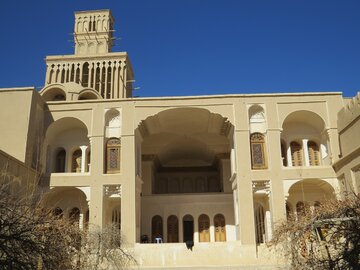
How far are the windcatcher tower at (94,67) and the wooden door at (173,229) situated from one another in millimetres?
18691

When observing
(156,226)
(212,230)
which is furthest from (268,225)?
(156,226)

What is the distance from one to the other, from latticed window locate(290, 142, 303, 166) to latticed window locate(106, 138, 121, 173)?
32.1 ft

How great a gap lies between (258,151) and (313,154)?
3820 millimetres

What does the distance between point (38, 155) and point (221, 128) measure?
34.4 feet

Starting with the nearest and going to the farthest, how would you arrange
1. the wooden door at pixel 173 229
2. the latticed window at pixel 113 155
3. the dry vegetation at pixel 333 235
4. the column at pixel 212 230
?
1. the dry vegetation at pixel 333 235
2. the latticed window at pixel 113 155
3. the column at pixel 212 230
4. the wooden door at pixel 173 229

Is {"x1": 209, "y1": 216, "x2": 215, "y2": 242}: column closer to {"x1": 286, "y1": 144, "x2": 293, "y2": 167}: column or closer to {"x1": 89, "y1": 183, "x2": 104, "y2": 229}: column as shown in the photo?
{"x1": 286, "y1": 144, "x2": 293, "y2": 167}: column

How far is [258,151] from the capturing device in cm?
2338

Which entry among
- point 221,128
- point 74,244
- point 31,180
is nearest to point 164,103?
point 221,128

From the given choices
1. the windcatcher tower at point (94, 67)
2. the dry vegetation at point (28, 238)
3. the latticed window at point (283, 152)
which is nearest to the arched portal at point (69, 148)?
the latticed window at point (283, 152)

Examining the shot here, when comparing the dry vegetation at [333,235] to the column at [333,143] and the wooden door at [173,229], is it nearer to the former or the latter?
the column at [333,143]

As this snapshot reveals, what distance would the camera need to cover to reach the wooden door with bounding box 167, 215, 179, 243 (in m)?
28.5

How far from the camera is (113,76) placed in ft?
147

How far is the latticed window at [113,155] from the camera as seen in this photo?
23.5m

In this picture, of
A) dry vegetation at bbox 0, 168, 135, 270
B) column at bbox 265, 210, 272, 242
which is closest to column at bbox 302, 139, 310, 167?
column at bbox 265, 210, 272, 242
